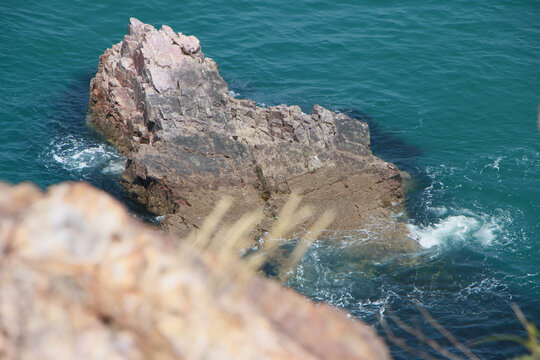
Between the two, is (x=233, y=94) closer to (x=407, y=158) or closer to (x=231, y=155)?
(x=231, y=155)

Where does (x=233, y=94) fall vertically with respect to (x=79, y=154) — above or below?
above

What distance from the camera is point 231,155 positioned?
29.4m

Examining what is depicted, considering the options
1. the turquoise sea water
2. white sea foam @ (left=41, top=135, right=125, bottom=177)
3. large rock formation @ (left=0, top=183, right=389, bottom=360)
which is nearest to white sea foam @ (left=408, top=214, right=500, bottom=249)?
the turquoise sea water

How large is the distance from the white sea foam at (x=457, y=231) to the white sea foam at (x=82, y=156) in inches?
679

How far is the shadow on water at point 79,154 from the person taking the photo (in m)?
31.2

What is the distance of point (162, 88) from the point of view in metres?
32.4

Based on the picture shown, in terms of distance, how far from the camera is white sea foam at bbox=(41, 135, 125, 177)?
32625mm

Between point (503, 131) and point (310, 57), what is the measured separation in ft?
52.5

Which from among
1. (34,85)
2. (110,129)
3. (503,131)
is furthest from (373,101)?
(34,85)

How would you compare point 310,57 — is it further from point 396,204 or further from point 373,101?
point 396,204

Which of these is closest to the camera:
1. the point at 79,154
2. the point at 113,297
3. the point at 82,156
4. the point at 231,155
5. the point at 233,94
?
the point at 113,297

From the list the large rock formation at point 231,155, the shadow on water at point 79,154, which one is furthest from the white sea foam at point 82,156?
the large rock formation at point 231,155

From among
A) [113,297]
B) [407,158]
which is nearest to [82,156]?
[407,158]

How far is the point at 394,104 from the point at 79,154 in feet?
71.5
